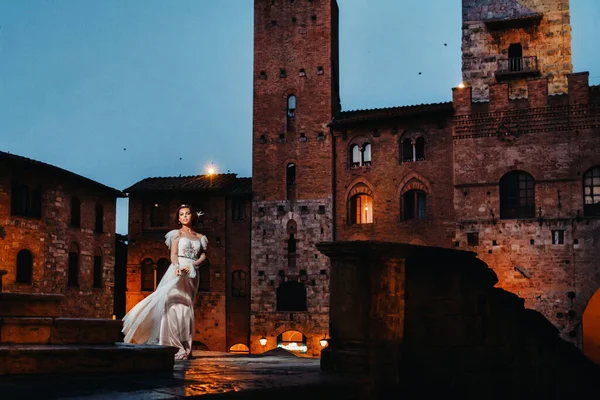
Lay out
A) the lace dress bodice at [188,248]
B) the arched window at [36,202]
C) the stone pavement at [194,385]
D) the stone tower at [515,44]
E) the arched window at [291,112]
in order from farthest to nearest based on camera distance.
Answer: the arched window at [291,112]
the stone tower at [515,44]
the arched window at [36,202]
the lace dress bodice at [188,248]
the stone pavement at [194,385]

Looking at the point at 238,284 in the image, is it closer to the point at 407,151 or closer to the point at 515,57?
the point at 407,151

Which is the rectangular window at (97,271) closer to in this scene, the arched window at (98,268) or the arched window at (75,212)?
the arched window at (98,268)

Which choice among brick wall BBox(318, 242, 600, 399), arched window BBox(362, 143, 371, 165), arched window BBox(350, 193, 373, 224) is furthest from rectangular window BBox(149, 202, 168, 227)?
brick wall BBox(318, 242, 600, 399)

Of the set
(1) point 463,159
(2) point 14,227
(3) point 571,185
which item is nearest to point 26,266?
(2) point 14,227

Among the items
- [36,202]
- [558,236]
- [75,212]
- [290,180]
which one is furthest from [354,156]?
[36,202]

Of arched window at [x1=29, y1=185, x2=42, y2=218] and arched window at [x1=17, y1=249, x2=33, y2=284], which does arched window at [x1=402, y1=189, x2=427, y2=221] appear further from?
arched window at [x1=17, y1=249, x2=33, y2=284]

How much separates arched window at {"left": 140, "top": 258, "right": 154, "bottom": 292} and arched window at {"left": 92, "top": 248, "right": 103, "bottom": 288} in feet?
7.13

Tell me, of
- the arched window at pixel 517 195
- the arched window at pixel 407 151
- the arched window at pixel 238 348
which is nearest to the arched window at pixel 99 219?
the arched window at pixel 238 348

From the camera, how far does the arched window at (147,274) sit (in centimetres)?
3334

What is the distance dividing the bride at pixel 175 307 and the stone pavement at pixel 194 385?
2836 mm

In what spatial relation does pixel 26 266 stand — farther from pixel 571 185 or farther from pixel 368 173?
pixel 571 185

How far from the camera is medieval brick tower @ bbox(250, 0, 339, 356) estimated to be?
3019 cm

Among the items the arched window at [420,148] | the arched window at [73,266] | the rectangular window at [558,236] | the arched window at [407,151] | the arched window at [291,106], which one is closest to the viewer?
the rectangular window at [558,236]

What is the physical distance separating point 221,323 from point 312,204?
669cm
